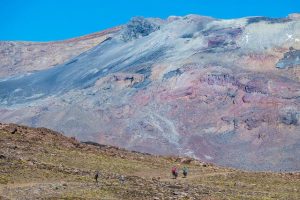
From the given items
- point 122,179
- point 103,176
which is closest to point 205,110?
point 103,176

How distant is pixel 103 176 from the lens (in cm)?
Answer: 4269

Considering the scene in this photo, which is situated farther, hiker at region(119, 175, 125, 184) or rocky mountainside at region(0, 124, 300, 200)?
hiker at region(119, 175, 125, 184)

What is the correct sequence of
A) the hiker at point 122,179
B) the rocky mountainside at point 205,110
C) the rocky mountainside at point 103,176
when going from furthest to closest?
the rocky mountainside at point 205,110, the hiker at point 122,179, the rocky mountainside at point 103,176

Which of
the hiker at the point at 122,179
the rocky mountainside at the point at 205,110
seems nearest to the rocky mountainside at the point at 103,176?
the hiker at the point at 122,179

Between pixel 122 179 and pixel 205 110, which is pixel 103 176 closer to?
pixel 122 179

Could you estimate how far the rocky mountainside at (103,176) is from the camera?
118ft

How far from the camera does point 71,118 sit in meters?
179

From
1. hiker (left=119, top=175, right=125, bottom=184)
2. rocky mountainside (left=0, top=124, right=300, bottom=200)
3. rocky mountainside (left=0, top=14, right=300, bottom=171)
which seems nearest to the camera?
rocky mountainside (left=0, top=124, right=300, bottom=200)

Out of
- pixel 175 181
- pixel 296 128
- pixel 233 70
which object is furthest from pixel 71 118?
pixel 175 181

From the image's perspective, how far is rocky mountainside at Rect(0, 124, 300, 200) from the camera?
35938 millimetres

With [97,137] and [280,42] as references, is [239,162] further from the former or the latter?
[280,42]

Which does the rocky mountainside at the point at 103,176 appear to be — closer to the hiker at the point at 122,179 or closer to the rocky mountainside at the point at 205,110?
the hiker at the point at 122,179

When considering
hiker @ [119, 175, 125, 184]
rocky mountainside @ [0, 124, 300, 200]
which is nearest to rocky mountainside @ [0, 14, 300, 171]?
rocky mountainside @ [0, 124, 300, 200]

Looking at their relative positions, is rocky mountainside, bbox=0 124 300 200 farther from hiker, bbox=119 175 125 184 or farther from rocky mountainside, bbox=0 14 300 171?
rocky mountainside, bbox=0 14 300 171
